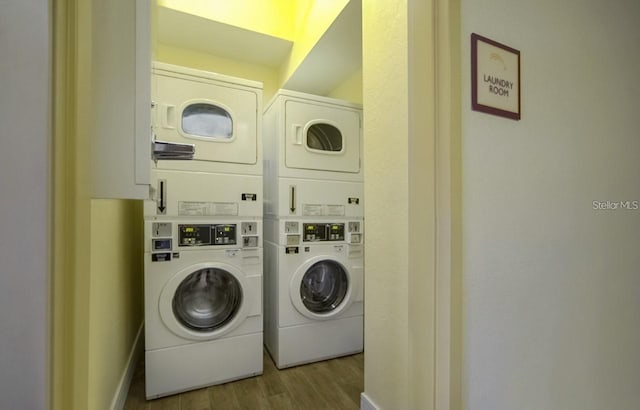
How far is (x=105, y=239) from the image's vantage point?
131 centimetres

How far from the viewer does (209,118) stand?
179 cm

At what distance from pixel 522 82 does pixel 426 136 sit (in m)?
0.43

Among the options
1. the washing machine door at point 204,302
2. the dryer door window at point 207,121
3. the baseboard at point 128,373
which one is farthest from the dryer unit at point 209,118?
the baseboard at point 128,373

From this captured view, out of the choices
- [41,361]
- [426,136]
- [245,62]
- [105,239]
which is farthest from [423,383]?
[245,62]

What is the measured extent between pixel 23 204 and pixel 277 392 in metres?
1.71

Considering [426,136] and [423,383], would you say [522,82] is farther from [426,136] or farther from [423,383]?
[423,383]

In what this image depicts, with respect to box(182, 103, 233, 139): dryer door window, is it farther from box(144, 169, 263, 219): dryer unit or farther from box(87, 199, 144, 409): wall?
box(87, 199, 144, 409): wall

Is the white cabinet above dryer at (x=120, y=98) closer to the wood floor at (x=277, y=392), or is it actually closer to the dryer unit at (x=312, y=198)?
the dryer unit at (x=312, y=198)

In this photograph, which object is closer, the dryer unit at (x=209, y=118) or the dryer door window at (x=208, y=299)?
the dryer unit at (x=209, y=118)

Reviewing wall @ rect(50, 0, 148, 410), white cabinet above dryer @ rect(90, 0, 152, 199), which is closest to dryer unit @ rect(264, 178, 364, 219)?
white cabinet above dryer @ rect(90, 0, 152, 199)

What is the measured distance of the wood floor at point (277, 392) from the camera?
1602mm

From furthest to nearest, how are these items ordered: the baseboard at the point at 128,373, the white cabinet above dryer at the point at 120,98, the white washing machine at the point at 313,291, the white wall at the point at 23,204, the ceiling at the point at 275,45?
the ceiling at the point at 275,45 < the white washing machine at the point at 313,291 < the baseboard at the point at 128,373 < the white cabinet above dryer at the point at 120,98 < the white wall at the point at 23,204

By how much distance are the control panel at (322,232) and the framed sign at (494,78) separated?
52.8 inches

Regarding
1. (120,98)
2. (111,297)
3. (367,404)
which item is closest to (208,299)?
(111,297)
